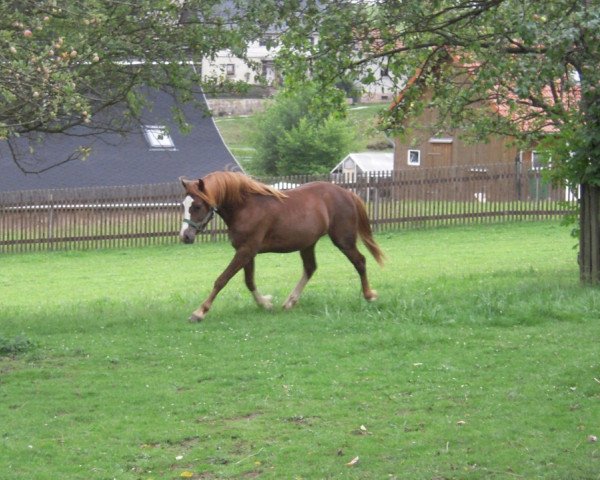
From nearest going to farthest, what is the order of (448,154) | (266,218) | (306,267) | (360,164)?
(266,218)
(306,267)
(448,154)
(360,164)

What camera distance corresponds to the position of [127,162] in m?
39.3

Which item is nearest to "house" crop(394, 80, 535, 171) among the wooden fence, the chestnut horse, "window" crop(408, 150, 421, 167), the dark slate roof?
"window" crop(408, 150, 421, 167)

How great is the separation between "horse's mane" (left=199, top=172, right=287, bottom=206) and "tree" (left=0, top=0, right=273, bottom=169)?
1.49 meters

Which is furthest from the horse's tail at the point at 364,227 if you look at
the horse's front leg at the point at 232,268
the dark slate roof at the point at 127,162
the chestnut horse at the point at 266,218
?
the dark slate roof at the point at 127,162

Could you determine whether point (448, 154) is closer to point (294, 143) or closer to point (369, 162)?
point (369, 162)

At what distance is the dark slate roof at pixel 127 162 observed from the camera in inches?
1473

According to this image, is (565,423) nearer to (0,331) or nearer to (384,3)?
(384,3)

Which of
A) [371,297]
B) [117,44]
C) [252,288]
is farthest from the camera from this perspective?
[371,297]

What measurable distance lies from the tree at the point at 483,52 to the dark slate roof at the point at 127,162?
23.1 m

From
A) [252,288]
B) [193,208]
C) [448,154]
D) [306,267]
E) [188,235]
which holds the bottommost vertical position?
[252,288]

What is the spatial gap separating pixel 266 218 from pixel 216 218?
19.7m

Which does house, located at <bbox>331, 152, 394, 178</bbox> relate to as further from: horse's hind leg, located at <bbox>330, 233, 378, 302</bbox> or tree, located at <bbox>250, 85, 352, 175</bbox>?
horse's hind leg, located at <bbox>330, 233, 378, 302</bbox>

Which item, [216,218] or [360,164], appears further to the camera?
[360,164]

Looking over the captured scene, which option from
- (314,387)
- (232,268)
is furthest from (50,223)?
(314,387)
